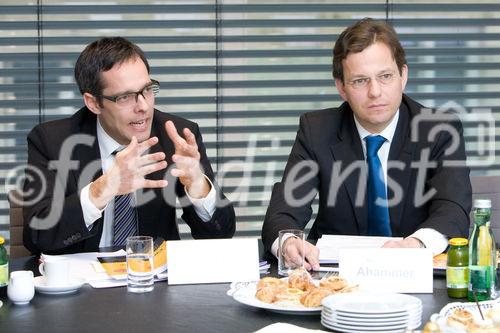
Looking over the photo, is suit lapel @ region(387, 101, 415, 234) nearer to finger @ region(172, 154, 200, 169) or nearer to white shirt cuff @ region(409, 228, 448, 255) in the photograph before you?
white shirt cuff @ region(409, 228, 448, 255)

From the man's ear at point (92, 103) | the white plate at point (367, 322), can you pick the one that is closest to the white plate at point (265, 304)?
the white plate at point (367, 322)

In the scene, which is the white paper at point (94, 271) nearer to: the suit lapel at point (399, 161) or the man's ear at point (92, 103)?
the man's ear at point (92, 103)

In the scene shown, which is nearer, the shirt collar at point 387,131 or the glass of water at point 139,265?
the glass of water at point 139,265

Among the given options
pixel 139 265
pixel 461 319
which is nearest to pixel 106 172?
pixel 139 265

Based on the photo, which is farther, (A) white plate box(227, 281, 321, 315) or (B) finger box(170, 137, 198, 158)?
(B) finger box(170, 137, 198, 158)

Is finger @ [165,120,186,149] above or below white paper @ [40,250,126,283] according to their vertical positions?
above

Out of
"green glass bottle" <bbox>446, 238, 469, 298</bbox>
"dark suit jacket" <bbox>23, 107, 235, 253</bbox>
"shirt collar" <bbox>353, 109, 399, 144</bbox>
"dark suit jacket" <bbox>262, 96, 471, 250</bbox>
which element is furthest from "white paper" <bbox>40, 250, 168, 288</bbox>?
"shirt collar" <bbox>353, 109, 399, 144</bbox>

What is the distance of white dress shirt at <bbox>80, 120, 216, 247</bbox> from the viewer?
2.73m

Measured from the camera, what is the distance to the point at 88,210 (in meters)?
2.73

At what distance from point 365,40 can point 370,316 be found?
1.36 meters

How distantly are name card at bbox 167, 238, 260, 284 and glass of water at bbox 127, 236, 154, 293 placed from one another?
6cm

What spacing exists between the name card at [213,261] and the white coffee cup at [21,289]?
36 cm

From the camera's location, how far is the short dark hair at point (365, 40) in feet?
9.71

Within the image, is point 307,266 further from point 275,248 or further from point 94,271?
point 94,271
